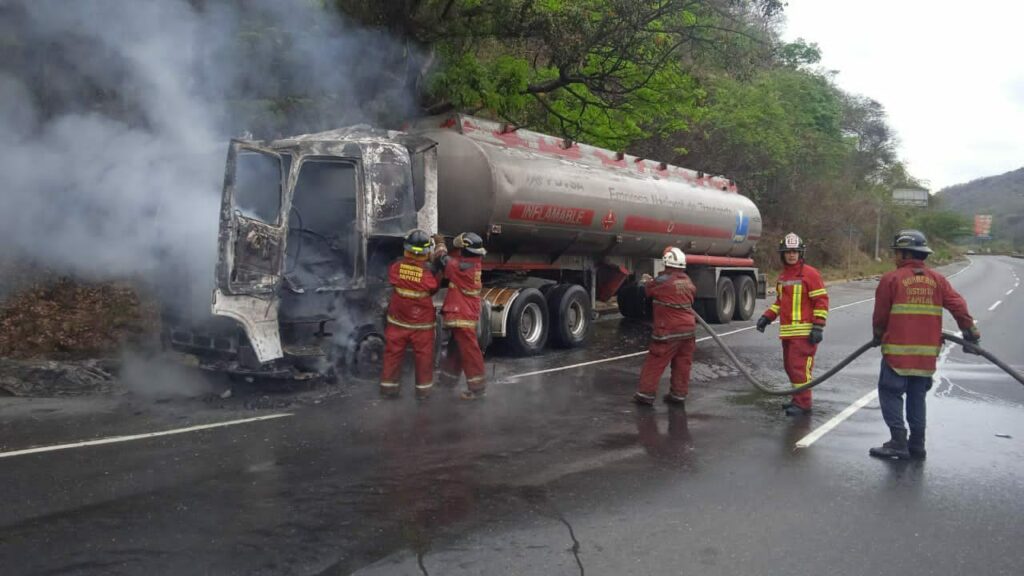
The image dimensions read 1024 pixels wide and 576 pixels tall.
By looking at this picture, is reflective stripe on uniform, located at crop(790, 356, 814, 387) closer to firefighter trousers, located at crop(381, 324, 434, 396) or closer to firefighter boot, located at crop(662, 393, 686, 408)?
firefighter boot, located at crop(662, 393, 686, 408)

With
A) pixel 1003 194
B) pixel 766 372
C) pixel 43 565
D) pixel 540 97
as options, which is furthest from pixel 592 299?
pixel 1003 194

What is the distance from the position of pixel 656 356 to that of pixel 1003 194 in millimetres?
201235

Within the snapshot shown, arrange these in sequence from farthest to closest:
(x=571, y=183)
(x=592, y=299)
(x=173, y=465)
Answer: (x=592, y=299) → (x=571, y=183) → (x=173, y=465)

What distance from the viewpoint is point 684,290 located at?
7.84 metres

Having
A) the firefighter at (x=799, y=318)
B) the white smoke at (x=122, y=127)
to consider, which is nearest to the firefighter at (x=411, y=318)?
the white smoke at (x=122, y=127)

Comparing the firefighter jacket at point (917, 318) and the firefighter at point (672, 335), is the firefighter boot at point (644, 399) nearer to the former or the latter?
the firefighter at point (672, 335)

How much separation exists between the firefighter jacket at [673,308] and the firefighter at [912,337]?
6.49 feet

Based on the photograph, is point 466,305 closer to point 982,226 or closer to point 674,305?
point 674,305

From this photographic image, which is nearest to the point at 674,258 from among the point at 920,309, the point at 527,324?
the point at 920,309

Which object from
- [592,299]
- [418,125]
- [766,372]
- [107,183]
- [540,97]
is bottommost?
[766,372]

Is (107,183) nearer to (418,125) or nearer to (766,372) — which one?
(418,125)

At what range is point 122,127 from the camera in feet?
27.1

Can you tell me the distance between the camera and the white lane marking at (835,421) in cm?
653

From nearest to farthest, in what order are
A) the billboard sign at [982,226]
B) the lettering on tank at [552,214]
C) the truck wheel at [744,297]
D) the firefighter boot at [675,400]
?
the firefighter boot at [675,400] < the lettering on tank at [552,214] < the truck wheel at [744,297] < the billboard sign at [982,226]
